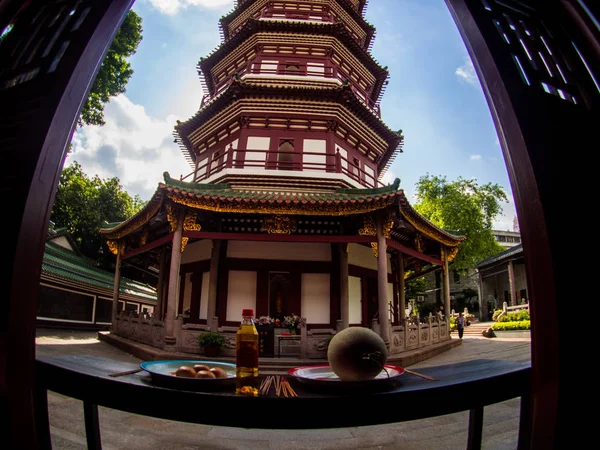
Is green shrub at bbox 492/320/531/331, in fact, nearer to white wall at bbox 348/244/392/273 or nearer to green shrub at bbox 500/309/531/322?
green shrub at bbox 500/309/531/322

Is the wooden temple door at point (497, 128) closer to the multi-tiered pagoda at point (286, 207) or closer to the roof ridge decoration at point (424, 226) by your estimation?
the multi-tiered pagoda at point (286, 207)

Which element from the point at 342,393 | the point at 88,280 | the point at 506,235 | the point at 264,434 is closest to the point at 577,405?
the point at 342,393

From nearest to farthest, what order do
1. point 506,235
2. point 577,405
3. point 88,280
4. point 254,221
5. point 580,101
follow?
1. point 577,405
2. point 580,101
3. point 254,221
4. point 88,280
5. point 506,235

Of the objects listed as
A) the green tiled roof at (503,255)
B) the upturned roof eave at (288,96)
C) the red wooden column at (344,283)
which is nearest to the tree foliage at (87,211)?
the upturned roof eave at (288,96)

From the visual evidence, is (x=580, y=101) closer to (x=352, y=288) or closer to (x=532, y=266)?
(x=532, y=266)

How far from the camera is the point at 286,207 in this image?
346 inches

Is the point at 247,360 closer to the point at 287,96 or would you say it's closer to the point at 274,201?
the point at 274,201

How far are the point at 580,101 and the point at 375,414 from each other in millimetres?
1450

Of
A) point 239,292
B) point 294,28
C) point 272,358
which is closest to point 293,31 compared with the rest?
point 294,28

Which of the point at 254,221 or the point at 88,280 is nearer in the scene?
the point at 254,221

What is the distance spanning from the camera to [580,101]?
138 centimetres

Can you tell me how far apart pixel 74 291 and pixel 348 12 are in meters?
17.8

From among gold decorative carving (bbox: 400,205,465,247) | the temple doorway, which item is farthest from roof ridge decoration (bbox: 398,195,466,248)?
the temple doorway

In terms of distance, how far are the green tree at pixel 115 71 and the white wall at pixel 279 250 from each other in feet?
26.7
